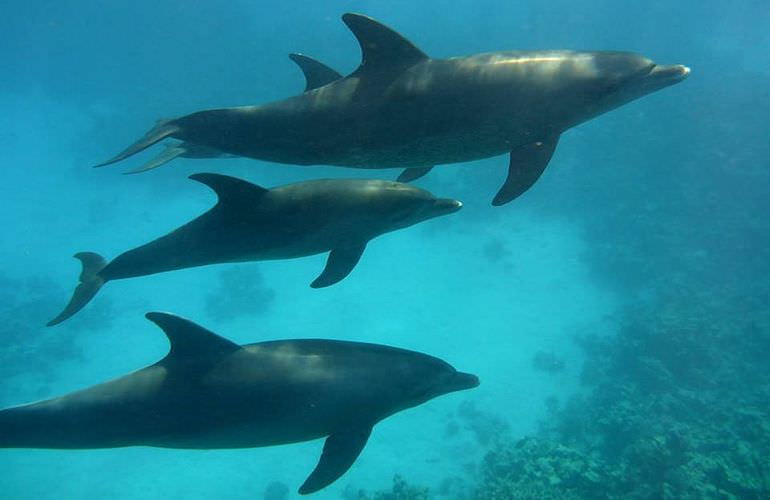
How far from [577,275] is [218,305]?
2380 cm

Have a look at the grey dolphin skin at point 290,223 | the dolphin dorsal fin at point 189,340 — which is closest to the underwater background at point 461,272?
the grey dolphin skin at point 290,223

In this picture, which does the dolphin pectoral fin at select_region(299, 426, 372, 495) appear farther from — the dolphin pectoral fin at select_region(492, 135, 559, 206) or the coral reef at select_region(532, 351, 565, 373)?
the coral reef at select_region(532, 351, 565, 373)

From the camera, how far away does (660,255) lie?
29562 mm

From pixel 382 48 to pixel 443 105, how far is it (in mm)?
785

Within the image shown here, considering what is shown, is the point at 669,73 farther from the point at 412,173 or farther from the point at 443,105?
the point at 412,173

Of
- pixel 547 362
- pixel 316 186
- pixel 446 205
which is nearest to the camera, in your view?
pixel 316 186

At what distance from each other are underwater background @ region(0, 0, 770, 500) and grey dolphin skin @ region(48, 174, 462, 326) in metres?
11.6

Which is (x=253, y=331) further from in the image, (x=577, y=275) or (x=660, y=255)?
(x=660, y=255)

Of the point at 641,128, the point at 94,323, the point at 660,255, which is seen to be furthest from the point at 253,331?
the point at 641,128

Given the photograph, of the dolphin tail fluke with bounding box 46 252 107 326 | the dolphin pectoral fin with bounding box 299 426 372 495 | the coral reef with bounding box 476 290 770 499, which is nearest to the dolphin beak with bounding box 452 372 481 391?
the dolphin pectoral fin with bounding box 299 426 372 495

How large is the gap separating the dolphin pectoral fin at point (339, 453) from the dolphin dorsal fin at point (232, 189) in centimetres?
258

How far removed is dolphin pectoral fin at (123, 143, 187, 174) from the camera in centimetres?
499

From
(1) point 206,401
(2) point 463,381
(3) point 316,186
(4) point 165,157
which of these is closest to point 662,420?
(2) point 463,381

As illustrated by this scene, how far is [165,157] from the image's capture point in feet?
16.7
